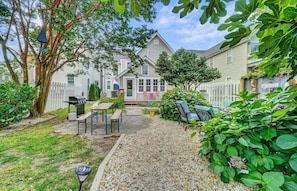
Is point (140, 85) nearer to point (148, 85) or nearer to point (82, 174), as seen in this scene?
point (148, 85)

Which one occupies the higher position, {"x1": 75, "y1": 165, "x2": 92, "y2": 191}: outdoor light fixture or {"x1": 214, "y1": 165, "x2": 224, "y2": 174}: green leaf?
{"x1": 214, "y1": 165, "x2": 224, "y2": 174}: green leaf

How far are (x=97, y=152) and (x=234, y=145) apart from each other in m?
3.45

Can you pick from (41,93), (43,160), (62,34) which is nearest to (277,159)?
(43,160)

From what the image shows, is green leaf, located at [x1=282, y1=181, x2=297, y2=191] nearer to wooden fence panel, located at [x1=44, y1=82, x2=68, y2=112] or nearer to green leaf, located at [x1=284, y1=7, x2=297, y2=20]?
green leaf, located at [x1=284, y1=7, x2=297, y2=20]

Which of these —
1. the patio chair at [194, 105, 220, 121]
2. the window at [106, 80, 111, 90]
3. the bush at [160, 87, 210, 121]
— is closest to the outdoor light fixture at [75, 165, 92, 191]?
the patio chair at [194, 105, 220, 121]

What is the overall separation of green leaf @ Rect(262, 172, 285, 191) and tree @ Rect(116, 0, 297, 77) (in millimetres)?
631

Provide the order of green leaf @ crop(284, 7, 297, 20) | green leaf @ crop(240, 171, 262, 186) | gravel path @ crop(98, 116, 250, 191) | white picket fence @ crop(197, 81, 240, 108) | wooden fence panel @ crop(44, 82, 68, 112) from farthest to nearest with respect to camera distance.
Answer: wooden fence panel @ crop(44, 82, 68, 112) → white picket fence @ crop(197, 81, 240, 108) → gravel path @ crop(98, 116, 250, 191) → green leaf @ crop(240, 171, 262, 186) → green leaf @ crop(284, 7, 297, 20)

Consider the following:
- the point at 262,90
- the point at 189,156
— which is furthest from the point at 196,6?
the point at 262,90

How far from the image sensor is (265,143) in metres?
1.12

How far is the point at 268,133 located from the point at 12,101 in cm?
767

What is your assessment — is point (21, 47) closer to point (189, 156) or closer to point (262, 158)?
point (189, 156)

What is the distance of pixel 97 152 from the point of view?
12.9ft

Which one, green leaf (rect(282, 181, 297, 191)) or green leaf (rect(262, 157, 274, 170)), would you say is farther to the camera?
green leaf (rect(262, 157, 274, 170))

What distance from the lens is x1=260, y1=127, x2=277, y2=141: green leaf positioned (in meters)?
1.02
